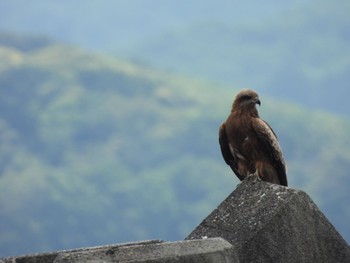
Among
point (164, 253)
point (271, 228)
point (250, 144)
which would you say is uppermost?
point (250, 144)

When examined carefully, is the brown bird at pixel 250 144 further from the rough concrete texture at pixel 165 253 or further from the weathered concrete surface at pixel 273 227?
the rough concrete texture at pixel 165 253

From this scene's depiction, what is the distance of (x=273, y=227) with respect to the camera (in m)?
8.49

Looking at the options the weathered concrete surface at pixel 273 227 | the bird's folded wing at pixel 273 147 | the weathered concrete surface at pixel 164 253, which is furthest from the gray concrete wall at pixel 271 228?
the bird's folded wing at pixel 273 147

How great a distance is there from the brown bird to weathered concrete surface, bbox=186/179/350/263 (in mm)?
5049

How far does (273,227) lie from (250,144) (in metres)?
6.14

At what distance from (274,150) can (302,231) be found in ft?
18.5

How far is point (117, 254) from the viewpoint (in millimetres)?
6527

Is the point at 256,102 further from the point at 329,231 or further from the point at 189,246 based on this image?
the point at 189,246

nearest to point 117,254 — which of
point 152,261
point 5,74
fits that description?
point 152,261

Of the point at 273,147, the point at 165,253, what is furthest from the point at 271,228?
the point at 273,147

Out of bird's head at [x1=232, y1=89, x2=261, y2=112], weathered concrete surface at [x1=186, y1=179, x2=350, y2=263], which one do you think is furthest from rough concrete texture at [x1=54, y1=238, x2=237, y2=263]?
bird's head at [x1=232, y1=89, x2=261, y2=112]

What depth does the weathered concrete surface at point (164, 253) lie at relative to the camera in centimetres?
653

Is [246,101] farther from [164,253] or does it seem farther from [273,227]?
[164,253]

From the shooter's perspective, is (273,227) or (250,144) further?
(250,144)
